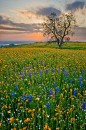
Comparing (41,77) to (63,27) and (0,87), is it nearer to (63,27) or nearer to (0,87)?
(0,87)

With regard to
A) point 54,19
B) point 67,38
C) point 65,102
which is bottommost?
point 65,102

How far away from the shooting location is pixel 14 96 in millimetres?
3789

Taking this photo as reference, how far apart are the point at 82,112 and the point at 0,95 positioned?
2.82m

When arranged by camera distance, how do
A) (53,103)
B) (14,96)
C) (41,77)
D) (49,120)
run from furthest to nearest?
1. (41,77)
2. (14,96)
3. (53,103)
4. (49,120)

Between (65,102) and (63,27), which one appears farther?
(63,27)

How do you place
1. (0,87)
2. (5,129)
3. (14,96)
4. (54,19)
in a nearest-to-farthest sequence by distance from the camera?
(5,129) → (14,96) → (0,87) → (54,19)

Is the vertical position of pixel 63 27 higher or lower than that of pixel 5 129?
higher

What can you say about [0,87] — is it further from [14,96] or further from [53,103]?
[53,103]

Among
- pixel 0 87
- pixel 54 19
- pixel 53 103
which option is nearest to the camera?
pixel 53 103

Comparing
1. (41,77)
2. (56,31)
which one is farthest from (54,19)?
(41,77)

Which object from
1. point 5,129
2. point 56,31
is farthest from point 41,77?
point 56,31

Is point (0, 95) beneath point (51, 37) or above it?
beneath

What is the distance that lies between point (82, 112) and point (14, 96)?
2.25m

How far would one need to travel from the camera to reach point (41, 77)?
536cm
